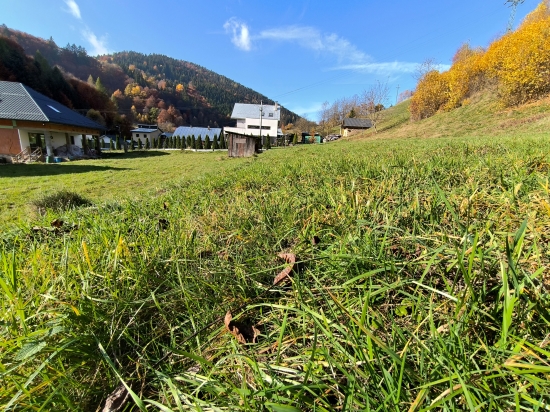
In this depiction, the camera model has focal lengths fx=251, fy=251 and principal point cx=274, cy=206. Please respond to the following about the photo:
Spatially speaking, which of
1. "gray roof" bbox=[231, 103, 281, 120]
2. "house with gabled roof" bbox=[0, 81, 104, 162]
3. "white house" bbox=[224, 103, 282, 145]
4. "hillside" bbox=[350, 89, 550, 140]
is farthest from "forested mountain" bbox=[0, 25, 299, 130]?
"hillside" bbox=[350, 89, 550, 140]

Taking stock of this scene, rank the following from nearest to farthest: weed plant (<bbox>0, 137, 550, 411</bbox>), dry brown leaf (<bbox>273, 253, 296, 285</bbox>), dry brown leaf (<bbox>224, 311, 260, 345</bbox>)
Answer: weed plant (<bbox>0, 137, 550, 411</bbox>) < dry brown leaf (<bbox>224, 311, 260, 345</bbox>) < dry brown leaf (<bbox>273, 253, 296, 285</bbox>)

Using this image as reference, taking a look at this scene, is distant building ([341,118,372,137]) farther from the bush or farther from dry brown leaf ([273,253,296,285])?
dry brown leaf ([273,253,296,285])

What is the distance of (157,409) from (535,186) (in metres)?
2.30

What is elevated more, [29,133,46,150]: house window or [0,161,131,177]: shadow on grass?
[29,133,46,150]: house window

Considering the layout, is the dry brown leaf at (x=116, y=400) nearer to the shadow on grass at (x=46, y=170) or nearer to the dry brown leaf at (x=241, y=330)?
the dry brown leaf at (x=241, y=330)

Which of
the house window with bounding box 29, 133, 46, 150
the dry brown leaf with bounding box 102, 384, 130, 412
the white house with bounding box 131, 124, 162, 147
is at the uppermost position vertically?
the white house with bounding box 131, 124, 162, 147

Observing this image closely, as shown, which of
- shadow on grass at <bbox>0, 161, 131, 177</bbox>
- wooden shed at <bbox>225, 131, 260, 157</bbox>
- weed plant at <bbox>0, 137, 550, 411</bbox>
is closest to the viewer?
weed plant at <bbox>0, 137, 550, 411</bbox>

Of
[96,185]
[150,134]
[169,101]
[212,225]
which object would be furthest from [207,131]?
[212,225]

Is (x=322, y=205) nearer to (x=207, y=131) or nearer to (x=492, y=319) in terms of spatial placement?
(x=492, y=319)

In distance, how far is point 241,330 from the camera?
1.00 m

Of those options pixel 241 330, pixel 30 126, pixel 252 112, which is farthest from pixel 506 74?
pixel 252 112

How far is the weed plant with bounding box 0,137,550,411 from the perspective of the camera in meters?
0.64

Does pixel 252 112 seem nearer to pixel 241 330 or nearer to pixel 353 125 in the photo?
pixel 353 125

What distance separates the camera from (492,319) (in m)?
0.71
